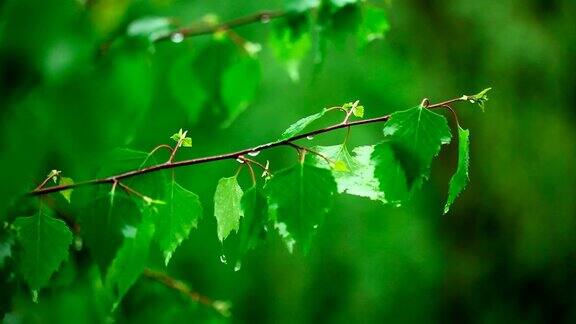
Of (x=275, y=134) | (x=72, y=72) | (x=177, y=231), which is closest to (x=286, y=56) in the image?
(x=177, y=231)

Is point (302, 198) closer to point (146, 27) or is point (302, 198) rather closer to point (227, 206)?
point (227, 206)

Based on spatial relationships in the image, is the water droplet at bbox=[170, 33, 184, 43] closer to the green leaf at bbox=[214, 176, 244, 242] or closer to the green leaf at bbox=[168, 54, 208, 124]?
the green leaf at bbox=[168, 54, 208, 124]

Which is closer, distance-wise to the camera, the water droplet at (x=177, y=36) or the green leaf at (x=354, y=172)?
the green leaf at (x=354, y=172)

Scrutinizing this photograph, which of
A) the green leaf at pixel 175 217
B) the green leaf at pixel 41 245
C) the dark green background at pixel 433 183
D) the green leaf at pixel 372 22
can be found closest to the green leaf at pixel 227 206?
the green leaf at pixel 175 217

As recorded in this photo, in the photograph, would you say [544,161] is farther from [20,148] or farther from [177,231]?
[20,148]

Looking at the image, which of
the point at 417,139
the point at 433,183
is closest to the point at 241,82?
the point at 417,139

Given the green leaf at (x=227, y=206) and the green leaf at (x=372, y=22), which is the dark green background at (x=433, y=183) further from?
the green leaf at (x=227, y=206)

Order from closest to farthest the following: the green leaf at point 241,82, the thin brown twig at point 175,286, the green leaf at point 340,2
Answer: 1. the green leaf at point 340,2
2. the green leaf at point 241,82
3. the thin brown twig at point 175,286
